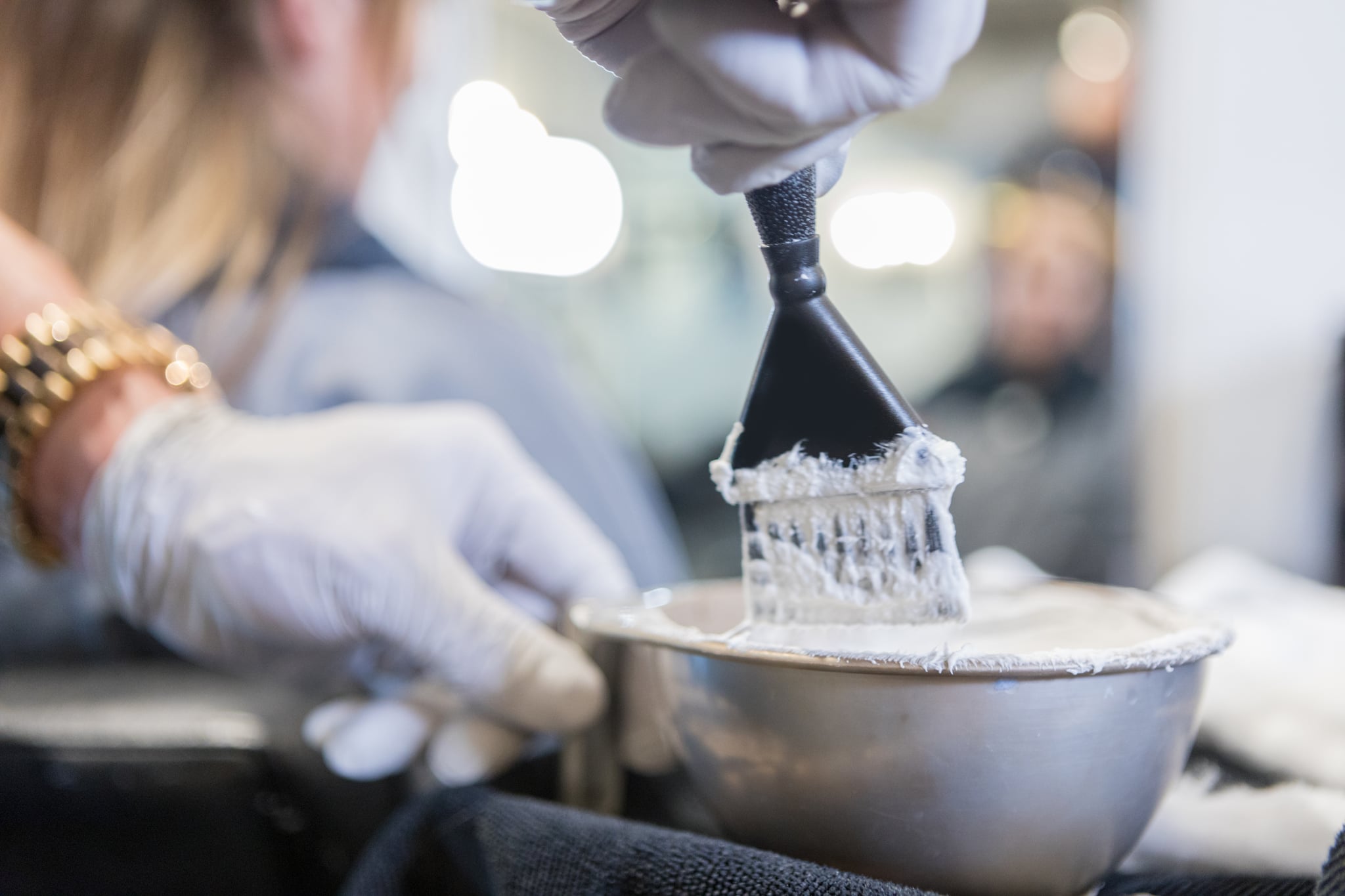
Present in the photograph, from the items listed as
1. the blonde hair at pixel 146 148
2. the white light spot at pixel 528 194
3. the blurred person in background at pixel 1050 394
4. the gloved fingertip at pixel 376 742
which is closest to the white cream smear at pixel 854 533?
the gloved fingertip at pixel 376 742

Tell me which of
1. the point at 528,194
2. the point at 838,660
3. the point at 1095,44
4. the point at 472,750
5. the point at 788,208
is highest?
the point at 1095,44

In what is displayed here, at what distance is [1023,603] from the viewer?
354 mm

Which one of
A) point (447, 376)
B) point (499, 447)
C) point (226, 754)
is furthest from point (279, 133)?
point (226, 754)

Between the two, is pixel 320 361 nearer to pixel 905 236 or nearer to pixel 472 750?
pixel 472 750

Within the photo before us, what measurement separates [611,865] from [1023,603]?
194 mm

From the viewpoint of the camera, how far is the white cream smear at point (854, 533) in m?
0.25

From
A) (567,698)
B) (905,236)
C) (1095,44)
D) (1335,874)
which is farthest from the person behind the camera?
(905,236)

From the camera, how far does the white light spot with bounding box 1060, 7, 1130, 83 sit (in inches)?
49.1

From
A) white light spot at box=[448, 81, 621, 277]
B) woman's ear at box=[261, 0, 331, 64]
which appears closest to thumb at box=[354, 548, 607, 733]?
woman's ear at box=[261, 0, 331, 64]

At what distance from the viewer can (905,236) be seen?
162 cm

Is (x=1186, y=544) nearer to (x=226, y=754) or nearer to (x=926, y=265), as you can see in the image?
(x=926, y=265)

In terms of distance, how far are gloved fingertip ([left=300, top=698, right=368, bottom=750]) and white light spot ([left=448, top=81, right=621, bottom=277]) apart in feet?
3.47

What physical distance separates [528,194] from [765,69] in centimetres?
150

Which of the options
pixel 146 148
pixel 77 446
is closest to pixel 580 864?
pixel 77 446
